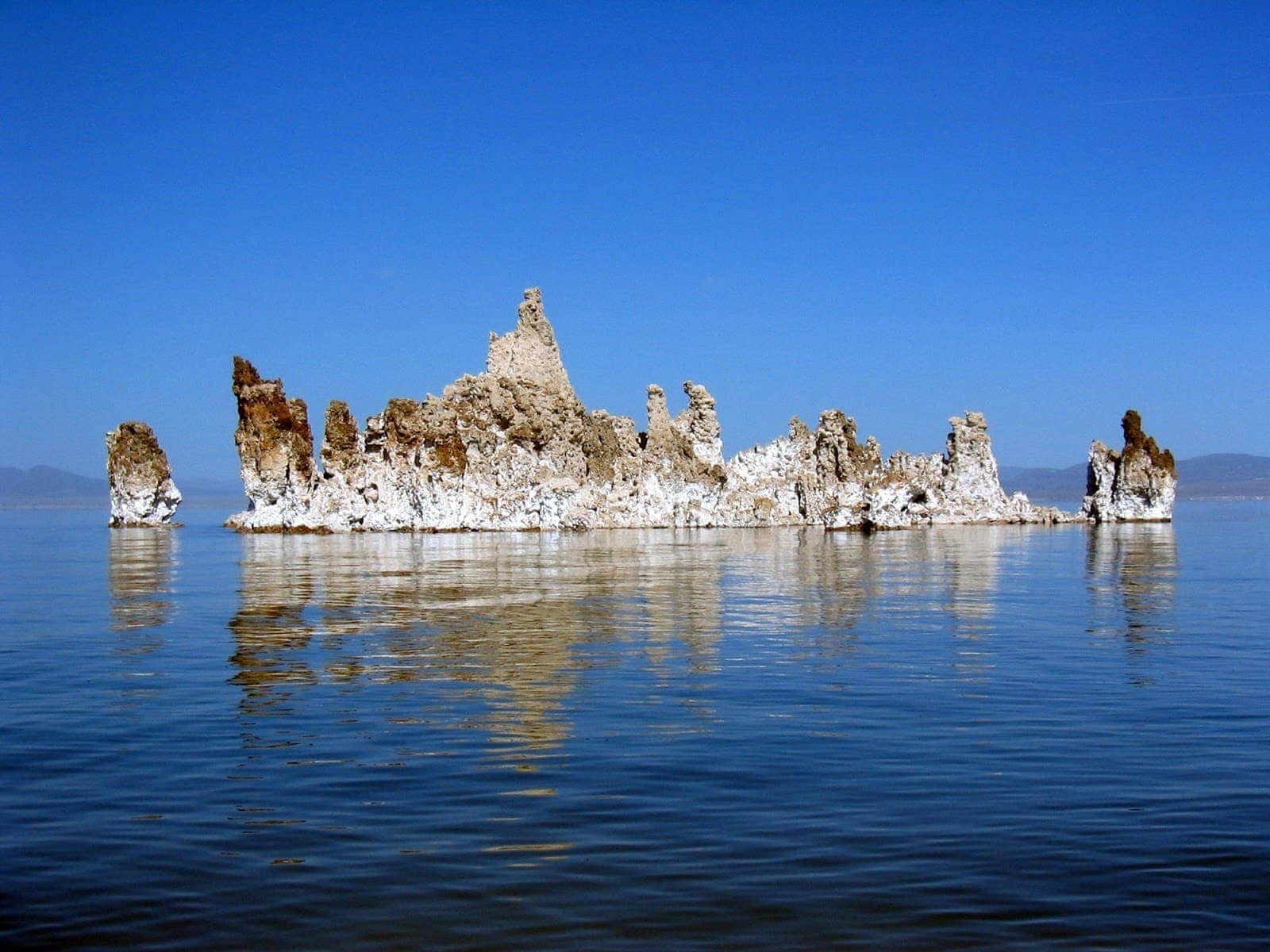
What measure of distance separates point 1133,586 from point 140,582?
33.4 m

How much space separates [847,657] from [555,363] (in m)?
95.7

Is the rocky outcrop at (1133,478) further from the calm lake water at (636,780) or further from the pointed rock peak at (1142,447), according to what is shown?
the calm lake water at (636,780)

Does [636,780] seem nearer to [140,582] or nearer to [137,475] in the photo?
[140,582]

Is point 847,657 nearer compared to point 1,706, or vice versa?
point 1,706

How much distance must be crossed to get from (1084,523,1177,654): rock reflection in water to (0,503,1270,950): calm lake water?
36 centimetres

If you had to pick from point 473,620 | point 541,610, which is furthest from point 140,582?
point 473,620

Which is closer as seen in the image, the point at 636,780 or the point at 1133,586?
the point at 636,780

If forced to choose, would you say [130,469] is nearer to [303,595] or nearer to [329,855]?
[303,595]

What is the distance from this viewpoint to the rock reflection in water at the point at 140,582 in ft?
93.7

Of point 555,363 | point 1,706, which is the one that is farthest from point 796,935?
point 555,363

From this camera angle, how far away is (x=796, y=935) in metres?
7.88

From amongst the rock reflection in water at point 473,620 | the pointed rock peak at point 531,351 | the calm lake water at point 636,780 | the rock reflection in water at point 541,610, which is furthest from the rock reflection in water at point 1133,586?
the pointed rock peak at point 531,351

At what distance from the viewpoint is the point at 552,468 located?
109 m

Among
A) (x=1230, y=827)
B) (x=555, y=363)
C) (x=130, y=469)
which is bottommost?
(x=1230, y=827)
